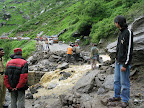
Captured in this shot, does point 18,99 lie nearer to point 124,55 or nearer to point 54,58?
point 124,55

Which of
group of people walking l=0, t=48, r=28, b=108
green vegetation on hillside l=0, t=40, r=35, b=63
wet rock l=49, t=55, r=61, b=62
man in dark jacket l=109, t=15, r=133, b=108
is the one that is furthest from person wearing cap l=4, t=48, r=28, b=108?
green vegetation on hillside l=0, t=40, r=35, b=63

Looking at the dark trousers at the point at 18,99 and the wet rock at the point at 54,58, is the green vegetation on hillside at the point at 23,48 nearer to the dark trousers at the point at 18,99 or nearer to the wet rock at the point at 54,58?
the wet rock at the point at 54,58

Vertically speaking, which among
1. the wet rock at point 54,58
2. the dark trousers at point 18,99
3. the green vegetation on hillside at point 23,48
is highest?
the green vegetation on hillside at point 23,48

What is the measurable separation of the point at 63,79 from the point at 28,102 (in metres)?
3.44

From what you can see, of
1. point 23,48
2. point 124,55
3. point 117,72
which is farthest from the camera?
point 23,48

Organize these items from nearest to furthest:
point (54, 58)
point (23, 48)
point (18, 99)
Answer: point (18, 99)
point (54, 58)
point (23, 48)

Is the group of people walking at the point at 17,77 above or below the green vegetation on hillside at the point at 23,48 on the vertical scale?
below

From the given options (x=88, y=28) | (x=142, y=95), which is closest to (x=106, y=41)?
(x=88, y=28)

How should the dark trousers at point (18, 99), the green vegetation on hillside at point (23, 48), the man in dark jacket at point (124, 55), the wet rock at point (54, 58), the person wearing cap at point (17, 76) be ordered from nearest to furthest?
the man in dark jacket at point (124, 55) < the person wearing cap at point (17, 76) < the dark trousers at point (18, 99) < the wet rock at point (54, 58) < the green vegetation on hillside at point (23, 48)

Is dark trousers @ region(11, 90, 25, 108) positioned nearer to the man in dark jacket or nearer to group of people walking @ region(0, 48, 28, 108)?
group of people walking @ region(0, 48, 28, 108)

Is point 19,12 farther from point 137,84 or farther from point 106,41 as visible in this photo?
point 137,84

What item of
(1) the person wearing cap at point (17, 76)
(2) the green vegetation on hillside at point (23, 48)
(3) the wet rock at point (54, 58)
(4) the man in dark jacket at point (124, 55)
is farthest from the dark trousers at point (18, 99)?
(2) the green vegetation on hillside at point (23, 48)

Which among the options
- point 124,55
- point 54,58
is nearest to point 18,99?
point 124,55

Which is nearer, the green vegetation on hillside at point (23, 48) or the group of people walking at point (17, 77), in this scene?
the group of people walking at point (17, 77)
